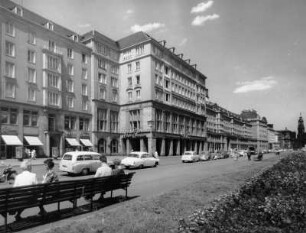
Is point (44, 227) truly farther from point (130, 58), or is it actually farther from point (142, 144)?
point (130, 58)

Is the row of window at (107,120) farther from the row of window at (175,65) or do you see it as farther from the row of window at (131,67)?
the row of window at (175,65)

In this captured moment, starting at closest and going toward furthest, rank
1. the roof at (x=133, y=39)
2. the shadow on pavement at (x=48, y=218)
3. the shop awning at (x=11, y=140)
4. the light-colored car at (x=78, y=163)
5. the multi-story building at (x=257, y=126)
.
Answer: the shadow on pavement at (x=48, y=218) < the light-colored car at (x=78, y=163) < the shop awning at (x=11, y=140) < the roof at (x=133, y=39) < the multi-story building at (x=257, y=126)

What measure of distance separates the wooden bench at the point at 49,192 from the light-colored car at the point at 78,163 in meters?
10.3

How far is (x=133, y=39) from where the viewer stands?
61312 millimetres

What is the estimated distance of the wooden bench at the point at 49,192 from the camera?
22.0 ft

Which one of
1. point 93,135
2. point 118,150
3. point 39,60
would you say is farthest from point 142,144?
point 39,60

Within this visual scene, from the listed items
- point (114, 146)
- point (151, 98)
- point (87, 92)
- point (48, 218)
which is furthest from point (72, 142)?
point (48, 218)

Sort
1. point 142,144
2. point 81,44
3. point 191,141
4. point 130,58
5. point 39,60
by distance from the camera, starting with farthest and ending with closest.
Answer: point 191,141 < point 130,58 < point 142,144 < point 81,44 < point 39,60

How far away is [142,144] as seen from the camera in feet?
181

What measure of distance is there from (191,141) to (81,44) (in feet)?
122

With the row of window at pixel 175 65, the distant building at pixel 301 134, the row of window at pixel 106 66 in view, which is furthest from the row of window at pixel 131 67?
the distant building at pixel 301 134

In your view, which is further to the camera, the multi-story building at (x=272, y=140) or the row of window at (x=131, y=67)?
the multi-story building at (x=272, y=140)

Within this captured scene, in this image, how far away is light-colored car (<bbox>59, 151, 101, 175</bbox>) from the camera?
2016 cm

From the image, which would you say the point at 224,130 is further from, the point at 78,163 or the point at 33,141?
the point at 78,163
